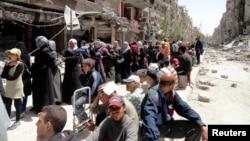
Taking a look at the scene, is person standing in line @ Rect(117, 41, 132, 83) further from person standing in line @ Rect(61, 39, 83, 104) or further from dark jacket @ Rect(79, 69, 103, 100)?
dark jacket @ Rect(79, 69, 103, 100)

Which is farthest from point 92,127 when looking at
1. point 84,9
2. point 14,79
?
point 84,9

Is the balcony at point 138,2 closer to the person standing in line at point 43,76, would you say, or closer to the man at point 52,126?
the person standing in line at point 43,76

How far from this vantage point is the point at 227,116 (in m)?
8.64

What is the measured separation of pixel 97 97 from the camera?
4.13 metres

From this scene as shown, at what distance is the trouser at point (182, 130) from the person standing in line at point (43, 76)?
119 inches

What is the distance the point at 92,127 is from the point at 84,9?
17.0m

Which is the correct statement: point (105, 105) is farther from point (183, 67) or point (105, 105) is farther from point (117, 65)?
point (117, 65)

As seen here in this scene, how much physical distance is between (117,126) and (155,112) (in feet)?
1.71

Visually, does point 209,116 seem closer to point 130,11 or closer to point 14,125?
point 14,125

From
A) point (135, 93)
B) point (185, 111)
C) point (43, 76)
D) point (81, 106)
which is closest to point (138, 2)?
point (43, 76)

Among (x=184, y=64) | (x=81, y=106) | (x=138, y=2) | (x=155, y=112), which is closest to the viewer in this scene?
(x=155, y=112)

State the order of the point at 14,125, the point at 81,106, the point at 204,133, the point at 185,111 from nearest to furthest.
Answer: the point at 204,133, the point at 185,111, the point at 81,106, the point at 14,125

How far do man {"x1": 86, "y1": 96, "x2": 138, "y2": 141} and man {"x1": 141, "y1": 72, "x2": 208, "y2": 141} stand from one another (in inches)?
9.6

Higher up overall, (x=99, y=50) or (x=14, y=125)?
(x=99, y=50)
